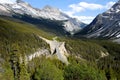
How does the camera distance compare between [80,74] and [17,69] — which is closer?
[17,69]

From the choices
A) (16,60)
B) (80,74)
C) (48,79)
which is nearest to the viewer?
(16,60)

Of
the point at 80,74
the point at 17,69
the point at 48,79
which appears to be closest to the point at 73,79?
the point at 80,74

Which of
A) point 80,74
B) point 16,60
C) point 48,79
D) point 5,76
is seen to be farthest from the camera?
point 80,74

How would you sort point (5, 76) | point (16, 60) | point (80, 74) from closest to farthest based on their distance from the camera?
point (5, 76), point (16, 60), point (80, 74)

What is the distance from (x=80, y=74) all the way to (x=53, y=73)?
17.1m

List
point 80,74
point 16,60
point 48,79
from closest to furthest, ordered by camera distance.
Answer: point 16,60 → point 48,79 → point 80,74

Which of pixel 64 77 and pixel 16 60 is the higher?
pixel 16 60

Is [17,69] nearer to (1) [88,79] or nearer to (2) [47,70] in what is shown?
(2) [47,70]

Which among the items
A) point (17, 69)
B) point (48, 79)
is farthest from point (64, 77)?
point (17, 69)

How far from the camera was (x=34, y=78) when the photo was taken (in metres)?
180

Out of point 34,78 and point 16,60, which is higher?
point 16,60

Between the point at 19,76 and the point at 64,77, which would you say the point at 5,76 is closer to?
the point at 19,76

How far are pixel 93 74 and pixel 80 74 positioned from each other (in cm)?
833

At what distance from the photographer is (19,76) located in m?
142
